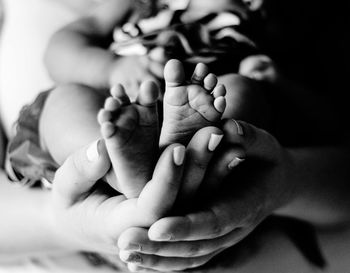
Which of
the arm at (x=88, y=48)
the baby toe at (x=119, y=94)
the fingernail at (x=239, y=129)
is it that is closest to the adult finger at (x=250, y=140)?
the fingernail at (x=239, y=129)

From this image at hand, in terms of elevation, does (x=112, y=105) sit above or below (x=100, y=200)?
above

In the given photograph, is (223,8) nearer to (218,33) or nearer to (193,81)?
(218,33)

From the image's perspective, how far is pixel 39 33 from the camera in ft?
3.15

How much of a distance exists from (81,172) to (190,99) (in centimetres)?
14

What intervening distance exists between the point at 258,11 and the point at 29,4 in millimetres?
484

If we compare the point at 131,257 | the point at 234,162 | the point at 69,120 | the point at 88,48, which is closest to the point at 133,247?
the point at 131,257

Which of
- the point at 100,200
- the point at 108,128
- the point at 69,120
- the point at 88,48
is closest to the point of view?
the point at 108,128

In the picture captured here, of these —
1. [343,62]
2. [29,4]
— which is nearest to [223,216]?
[343,62]

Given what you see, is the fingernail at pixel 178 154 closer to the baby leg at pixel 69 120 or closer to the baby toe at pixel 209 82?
the baby toe at pixel 209 82

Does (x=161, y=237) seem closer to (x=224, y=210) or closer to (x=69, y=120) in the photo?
(x=224, y=210)

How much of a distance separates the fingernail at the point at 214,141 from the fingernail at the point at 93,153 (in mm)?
106

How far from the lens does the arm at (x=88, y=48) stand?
0.75m

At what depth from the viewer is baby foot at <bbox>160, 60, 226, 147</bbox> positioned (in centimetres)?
43

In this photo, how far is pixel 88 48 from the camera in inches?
30.9
